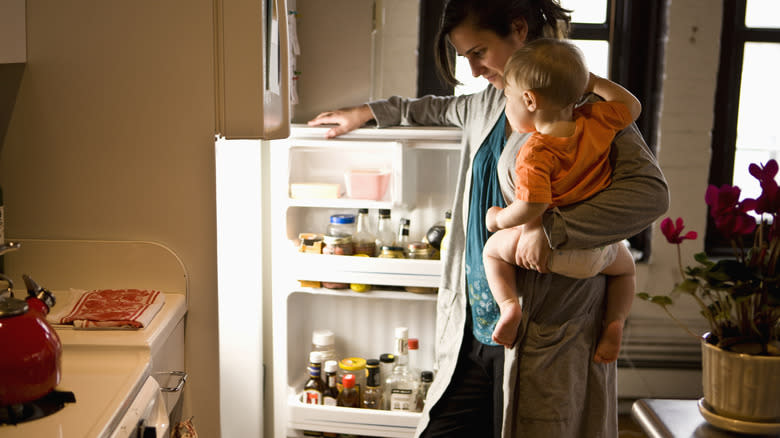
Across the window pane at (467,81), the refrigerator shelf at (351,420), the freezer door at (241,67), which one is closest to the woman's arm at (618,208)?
the freezer door at (241,67)

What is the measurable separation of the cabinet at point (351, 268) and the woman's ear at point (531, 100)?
2.49 feet

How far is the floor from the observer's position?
277 centimetres

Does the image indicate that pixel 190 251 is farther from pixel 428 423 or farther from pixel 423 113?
pixel 423 113

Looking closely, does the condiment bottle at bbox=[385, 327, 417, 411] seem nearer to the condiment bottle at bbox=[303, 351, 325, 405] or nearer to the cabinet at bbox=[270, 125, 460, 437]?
the cabinet at bbox=[270, 125, 460, 437]

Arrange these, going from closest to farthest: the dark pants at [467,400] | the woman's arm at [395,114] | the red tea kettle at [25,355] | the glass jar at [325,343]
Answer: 1. the red tea kettle at [25,355]
2. the dark pants at [467,400]
3. the woman's arm at [395,114]
4. the glass jar at [325,343]

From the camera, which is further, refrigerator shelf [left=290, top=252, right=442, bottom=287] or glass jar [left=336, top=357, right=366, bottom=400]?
glass jar [left=336, top=357, right=366, bottom=400]

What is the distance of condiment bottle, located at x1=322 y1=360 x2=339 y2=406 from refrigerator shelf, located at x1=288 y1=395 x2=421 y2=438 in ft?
0.09

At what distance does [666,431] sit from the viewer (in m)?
1.30

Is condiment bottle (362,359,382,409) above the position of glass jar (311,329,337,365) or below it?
below

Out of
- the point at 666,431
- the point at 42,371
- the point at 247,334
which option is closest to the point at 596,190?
the point at 666,431

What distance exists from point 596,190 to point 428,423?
2.42ft

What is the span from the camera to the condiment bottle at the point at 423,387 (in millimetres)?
2186

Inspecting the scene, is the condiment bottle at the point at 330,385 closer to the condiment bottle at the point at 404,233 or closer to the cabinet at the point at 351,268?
the cabinet at the point at 351,268

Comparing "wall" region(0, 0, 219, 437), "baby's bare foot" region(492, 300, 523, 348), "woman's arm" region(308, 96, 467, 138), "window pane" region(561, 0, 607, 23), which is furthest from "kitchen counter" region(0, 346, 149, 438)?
"window pane" region(561, 0, 607, 23)
